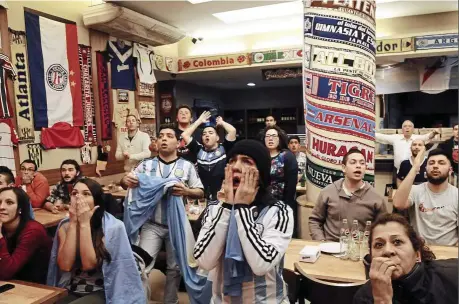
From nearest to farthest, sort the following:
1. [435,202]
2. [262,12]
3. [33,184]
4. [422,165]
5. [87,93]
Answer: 1. [435,202]
2. [422,165]
3. [33,184]
4. [87,93]
5. [262,12]

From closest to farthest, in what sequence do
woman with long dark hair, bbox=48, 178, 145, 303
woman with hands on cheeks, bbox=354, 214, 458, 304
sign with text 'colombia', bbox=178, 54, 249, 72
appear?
woman with hands on cheeks, bbox=354, 214, 458, 304 → woman with long dark hair, bbox=48, 178, 145, 303 → sign with text 'colombia', bbox=178, 54, 249, 72

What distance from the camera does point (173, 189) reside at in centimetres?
292

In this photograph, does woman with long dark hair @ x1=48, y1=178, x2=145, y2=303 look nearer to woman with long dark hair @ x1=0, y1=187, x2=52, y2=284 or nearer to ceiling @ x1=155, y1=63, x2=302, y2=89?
woman with long dark hair @ x1=0, y1=187, x2=52, y2=284

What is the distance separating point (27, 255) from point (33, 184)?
86.7 inches

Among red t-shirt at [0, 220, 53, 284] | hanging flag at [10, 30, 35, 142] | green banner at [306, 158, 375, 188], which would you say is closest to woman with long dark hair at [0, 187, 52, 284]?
red t-shirt at [0, 220, 53, 284]

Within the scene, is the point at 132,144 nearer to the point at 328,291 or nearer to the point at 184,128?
the point at 184,128

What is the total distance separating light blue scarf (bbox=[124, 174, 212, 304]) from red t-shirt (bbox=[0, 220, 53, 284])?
661 millimetres

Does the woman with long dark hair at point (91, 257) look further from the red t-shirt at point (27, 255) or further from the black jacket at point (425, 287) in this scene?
the black jacket at point (425, 287)

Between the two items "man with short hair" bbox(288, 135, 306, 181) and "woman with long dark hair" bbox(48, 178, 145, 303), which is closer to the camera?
"woman with long dark hair" bbox(48, 178, 145, 303)

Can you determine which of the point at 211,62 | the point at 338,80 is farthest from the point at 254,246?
the point at 211,62

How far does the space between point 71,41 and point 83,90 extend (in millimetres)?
701

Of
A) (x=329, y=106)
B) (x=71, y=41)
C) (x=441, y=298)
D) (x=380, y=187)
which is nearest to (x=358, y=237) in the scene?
(x=441, y=298)

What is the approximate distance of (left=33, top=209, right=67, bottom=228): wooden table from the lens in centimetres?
342

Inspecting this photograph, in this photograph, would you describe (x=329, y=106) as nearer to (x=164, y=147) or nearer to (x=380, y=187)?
(x=164, y=147)
